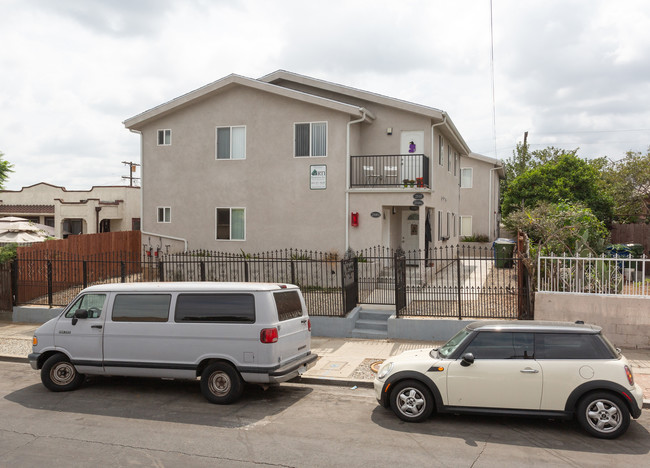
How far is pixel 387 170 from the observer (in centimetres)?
1794

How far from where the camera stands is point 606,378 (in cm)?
672

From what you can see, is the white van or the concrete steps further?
the concrete steps

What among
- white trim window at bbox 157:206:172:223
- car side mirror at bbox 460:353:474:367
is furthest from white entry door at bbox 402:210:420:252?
car side mirror at bbox 460:353:474:367

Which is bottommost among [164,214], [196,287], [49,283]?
[49,283]

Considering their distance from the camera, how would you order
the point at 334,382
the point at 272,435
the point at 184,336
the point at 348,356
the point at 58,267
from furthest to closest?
the point at 58,267 < the point at 348,356 < the point at 334,382 < the point at 184,336 < the point at 272,435

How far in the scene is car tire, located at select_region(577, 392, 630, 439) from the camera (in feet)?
21.9

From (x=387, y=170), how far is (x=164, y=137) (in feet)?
26.8

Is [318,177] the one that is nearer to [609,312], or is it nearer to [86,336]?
[609,312]

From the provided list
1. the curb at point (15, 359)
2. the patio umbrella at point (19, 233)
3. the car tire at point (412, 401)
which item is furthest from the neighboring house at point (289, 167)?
the car tire at point (412, 401)

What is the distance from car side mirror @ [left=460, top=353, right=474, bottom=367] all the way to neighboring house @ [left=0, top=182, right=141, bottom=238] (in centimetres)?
2854

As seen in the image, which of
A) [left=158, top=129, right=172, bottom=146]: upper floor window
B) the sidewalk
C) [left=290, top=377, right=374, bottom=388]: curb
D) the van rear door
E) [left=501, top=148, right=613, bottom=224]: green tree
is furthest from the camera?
[left=501, top=148, right=613, bottom=224]: green tree

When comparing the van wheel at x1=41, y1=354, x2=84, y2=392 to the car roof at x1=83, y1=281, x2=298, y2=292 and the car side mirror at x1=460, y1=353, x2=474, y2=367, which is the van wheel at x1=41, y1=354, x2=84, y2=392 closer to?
the car roof at x1=83, y1=281, x2=298, y2=292

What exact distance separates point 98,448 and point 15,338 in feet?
28.2

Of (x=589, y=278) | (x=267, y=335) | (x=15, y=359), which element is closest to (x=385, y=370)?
(x=267, y=335)
